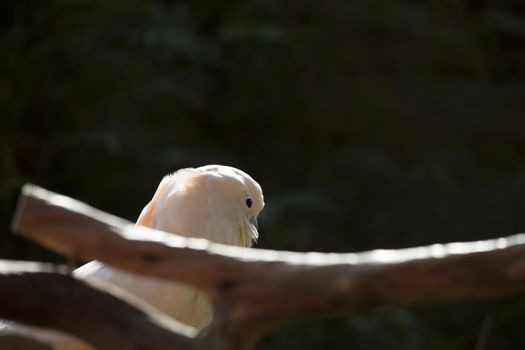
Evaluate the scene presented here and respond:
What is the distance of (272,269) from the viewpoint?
4.57ft

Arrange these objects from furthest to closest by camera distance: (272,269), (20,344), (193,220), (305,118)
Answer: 1. (305,118)
2. (193,220)
3. (20,344)
4. (272,269)

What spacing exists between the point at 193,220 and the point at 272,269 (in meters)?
1.37

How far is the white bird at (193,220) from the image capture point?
2.67m

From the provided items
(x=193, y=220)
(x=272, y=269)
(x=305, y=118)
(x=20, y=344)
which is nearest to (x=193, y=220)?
(x=193, y=220)

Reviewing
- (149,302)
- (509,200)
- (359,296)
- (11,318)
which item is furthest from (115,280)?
(509,200)

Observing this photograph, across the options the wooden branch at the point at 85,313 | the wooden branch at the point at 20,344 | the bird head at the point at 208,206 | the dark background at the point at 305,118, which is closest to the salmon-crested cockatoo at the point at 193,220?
the bird head at the point at 208,206

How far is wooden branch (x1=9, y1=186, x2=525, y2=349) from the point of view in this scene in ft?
4.44

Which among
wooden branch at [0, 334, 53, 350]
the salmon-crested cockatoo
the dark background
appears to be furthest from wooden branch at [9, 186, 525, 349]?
the dark background

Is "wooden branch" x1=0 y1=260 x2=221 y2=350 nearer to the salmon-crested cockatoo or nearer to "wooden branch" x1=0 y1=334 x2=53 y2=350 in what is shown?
"wooden branch" x1=0 y1=334 x2=53 y2=350

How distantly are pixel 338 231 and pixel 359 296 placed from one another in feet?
15.9

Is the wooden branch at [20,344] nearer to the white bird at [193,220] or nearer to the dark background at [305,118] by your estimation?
the white bird at [193,220]

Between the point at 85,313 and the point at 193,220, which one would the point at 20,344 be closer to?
the point at 85,313

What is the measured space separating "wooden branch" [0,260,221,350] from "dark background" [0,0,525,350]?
4.30 meters

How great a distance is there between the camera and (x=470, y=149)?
662cm
